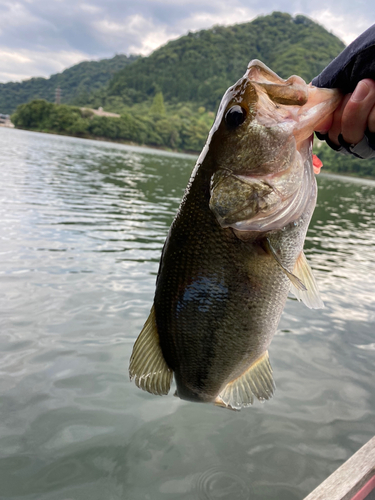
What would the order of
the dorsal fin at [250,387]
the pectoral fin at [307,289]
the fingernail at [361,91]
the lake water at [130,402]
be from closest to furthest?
the fingernail at [361,91]
the pectoral fin at [307,289]
the dorsal fin at [250,387]
the lake water at [130,402]

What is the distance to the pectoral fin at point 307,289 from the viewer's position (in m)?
2.21

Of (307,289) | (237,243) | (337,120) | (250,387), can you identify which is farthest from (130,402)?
(337,120)

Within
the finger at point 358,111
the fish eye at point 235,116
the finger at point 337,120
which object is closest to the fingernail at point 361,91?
the finger at point 358,111

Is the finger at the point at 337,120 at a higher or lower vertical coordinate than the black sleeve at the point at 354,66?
lower

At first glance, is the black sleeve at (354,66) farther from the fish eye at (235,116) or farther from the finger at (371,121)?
the fish eye at (235,116)

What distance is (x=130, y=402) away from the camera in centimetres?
465

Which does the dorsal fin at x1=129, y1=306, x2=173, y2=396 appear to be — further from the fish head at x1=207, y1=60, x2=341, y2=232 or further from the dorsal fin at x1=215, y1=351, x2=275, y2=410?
the fish head at x1=207, y1=60, x2=341, y2=232

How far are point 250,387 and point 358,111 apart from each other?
6.02 ft

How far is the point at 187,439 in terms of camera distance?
4109 mm

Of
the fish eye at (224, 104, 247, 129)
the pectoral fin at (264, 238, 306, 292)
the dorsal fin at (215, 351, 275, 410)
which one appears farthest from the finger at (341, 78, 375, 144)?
the dorsal fin at (215, 351, 275, 410)

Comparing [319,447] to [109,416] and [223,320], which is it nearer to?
[109,416]

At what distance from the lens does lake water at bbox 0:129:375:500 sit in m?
3.60

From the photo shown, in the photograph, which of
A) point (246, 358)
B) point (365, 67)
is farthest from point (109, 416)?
point (365, 67)

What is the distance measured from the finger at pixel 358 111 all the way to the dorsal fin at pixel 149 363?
153 cm
